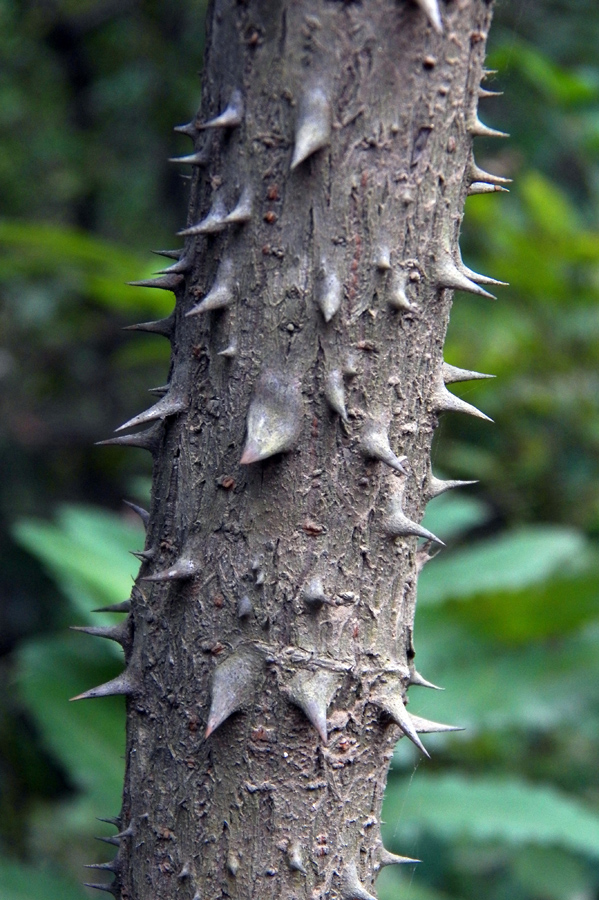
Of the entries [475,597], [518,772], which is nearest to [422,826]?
[475,597]

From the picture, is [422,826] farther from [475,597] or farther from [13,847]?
[13,847]

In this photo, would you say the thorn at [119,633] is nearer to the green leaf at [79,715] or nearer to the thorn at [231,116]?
the thorn at [231,116]

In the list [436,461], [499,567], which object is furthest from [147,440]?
[436,461]

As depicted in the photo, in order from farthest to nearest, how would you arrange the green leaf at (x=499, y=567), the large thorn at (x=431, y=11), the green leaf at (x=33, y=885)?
the green leaf at (x=499, y=567) < the green leaf at (x=33, y=885) < the large thorn at (x=431, y=11)

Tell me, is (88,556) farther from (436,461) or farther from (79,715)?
(436,461)

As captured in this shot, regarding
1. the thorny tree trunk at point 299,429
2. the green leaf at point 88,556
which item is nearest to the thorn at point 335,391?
the thorny tree trunk at point 299,429
